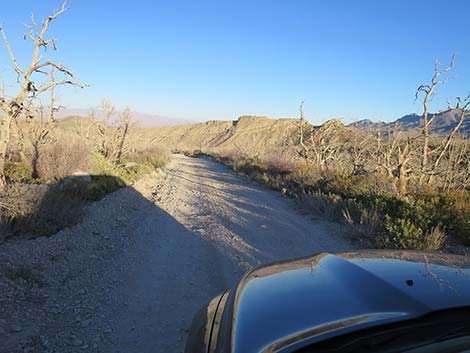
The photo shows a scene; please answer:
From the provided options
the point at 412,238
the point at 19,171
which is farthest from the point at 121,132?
the point at 412,238

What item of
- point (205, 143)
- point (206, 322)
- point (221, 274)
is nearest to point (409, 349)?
point (206, 322)

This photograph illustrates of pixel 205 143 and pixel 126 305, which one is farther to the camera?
pixel 205 143

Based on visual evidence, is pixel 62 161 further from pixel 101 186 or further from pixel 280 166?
pixel 280 166

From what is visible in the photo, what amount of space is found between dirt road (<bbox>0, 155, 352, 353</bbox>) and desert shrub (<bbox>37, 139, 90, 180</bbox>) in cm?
290

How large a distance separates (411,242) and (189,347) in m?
5.74

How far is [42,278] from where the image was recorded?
5219mm

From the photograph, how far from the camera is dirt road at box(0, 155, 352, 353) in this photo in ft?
13.5

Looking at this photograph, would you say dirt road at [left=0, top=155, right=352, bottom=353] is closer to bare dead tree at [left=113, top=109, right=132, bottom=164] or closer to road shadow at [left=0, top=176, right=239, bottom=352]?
road shadow at [left=0, top=176, right=239, bottom=352]

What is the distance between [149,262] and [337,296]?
4.98 metres

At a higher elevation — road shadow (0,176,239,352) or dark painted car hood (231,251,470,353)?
dark painted car hood (231,251,470,353)

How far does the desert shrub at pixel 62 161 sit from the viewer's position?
13156 millimetres

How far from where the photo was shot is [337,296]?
75.7 inches

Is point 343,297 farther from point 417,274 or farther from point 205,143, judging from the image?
point 205,143

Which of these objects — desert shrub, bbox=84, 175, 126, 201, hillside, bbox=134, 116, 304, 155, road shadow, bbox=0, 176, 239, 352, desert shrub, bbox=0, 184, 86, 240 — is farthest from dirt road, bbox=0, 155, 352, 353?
hillside, bbox=134, 116, 304, 155
